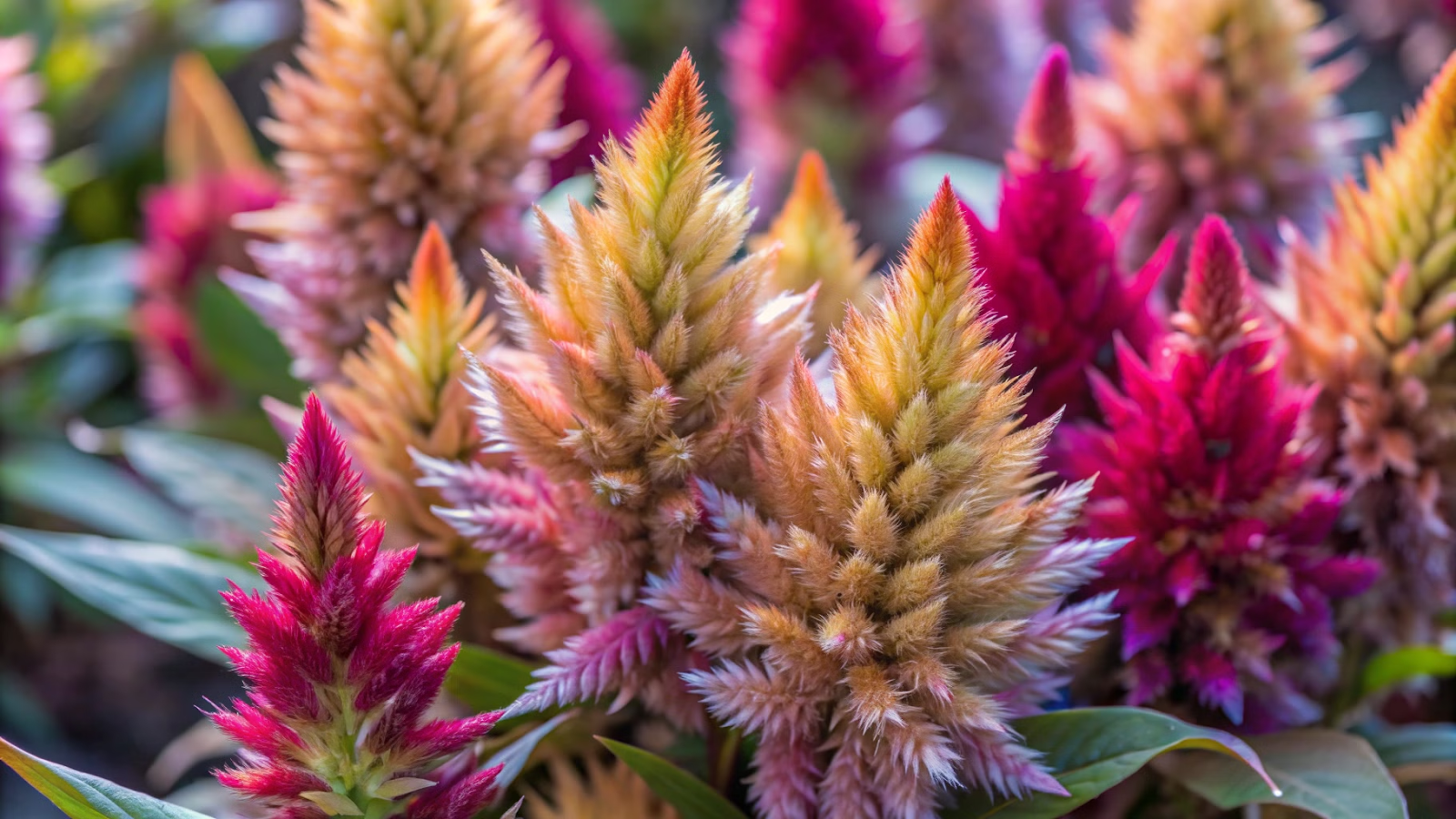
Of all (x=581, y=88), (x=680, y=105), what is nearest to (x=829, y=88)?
(x=581, y=88)

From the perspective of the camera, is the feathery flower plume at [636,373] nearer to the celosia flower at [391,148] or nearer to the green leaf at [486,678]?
the green leaf at [486,678]

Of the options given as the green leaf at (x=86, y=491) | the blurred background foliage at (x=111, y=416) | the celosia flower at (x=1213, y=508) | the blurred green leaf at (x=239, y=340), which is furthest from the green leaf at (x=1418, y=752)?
the green leaf at (x=86, y=491)

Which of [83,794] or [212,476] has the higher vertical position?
[212,476]

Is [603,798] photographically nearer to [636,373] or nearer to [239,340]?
[636,373]

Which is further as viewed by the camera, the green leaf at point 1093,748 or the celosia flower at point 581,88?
the celosia flower at point 581,88

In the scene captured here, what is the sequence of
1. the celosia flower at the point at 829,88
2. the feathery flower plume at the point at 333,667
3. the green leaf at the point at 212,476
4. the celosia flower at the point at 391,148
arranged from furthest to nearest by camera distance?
the celosia flower at the point at 829,88, the green leaf at the point at 212,476, the celosia flower at the point at 391,148, the feathery flower plume at the point at 333,667

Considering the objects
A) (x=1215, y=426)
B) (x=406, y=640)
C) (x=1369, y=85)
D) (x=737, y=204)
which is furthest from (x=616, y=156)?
(x=1369, y=85)
